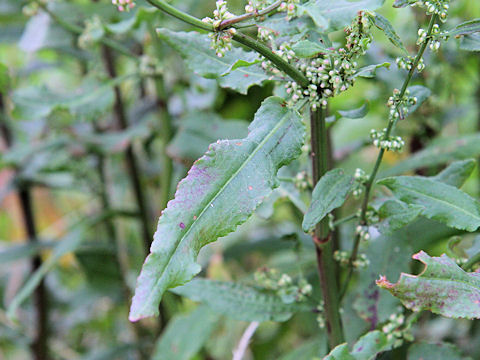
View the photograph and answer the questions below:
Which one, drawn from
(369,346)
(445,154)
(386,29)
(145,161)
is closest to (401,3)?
(386,29)

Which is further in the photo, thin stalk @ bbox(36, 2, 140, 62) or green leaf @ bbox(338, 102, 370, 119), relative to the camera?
thin stalk @ bbox(36, 2, 140, 62)

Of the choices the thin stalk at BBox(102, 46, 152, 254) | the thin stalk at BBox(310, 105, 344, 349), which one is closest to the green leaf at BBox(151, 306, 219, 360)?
the thin stalk at BBox(102, 46, 152, 254)

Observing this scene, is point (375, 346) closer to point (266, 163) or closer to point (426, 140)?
point (266, 163)

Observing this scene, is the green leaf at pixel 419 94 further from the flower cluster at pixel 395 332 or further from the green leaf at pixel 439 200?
the flower cluster at pixel 395 332

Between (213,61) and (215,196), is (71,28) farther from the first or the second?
(215,196)

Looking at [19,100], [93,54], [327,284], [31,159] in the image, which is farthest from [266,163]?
[31,159]

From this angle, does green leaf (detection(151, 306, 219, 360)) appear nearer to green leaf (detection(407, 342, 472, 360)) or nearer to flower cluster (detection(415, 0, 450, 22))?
green leaf (detection(407, 342, 472, 360))
